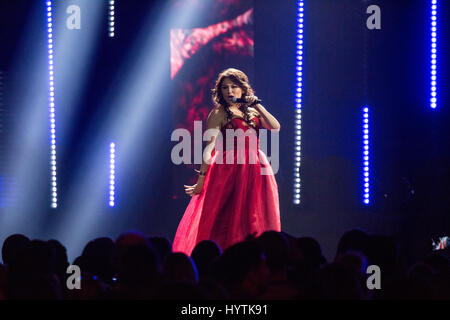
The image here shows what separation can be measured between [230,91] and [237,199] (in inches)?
35.6

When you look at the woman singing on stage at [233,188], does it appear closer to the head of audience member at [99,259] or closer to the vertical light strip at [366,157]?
the vertical light strip at [366,157]

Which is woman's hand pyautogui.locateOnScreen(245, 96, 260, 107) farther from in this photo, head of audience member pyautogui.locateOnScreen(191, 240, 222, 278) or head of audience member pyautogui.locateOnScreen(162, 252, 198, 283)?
head of audience member pyautogui.locateOnScreen(162, 252, 198, 283)

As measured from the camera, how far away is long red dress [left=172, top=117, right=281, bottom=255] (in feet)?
16.4

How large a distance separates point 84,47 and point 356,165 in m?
→ 3.10

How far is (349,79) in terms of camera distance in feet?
20.5

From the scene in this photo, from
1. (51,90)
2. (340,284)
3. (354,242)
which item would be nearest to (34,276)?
(340,284)

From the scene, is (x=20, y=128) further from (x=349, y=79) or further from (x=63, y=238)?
(x=349, y=79)

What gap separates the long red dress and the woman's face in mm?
222

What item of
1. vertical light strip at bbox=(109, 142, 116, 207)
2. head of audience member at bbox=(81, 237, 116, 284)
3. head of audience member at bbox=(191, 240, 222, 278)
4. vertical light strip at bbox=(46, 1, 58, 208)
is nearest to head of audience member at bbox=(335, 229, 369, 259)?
head of audience member at bbox=(191, 240, 222, 278)

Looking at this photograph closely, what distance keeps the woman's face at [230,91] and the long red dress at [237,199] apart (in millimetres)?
222

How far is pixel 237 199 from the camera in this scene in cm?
502

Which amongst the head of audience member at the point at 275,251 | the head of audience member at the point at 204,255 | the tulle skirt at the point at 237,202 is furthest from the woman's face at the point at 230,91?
the head of audience member at the point at 275,251

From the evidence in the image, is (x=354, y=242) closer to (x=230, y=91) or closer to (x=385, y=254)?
(x=385, y=254)
